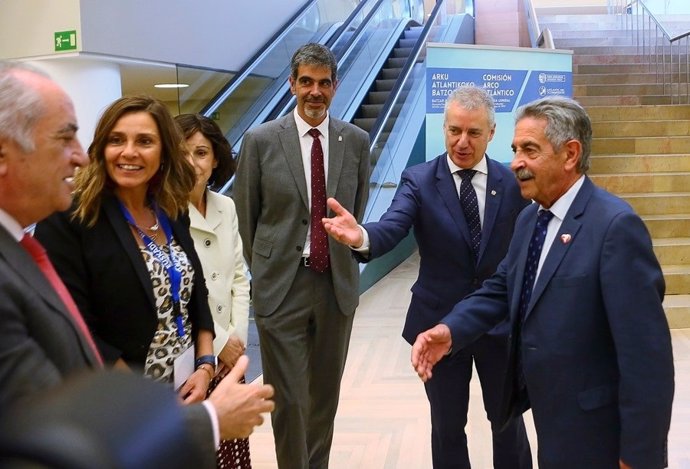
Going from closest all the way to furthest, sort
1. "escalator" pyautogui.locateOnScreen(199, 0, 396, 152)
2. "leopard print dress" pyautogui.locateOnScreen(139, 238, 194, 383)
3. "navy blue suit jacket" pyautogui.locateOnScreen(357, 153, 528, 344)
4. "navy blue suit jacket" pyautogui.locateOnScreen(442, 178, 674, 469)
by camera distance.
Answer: "navy blue suit jacket" pyautogui.locateOnScreen(442, 178, 674, 469)
"leopard print dress" pyautogui.locateOnScreen(139, 238, 194, 383)
"navy blue suit jacket" pyautogui.locateOnScreen(357, 153, 528, 344)
"escalator" pyautogui.locateOnScreen(199, 0, 396, 152)

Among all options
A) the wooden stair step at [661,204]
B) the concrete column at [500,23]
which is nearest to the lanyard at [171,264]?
the wooden stair step at [661,204]

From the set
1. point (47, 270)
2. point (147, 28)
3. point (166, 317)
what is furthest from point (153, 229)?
point (147, 28)

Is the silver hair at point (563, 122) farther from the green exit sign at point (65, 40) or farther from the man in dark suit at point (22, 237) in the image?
the green exit sign at point (65, 40)

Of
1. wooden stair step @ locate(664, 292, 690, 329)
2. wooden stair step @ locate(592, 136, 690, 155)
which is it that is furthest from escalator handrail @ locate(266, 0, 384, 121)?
wooden stair step @ locate(664, 292, 690, 329)

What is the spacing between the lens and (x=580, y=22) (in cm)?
1348

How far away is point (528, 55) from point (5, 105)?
7.26 m

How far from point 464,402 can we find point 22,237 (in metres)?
2.06

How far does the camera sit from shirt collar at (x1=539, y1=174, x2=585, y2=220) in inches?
80.7

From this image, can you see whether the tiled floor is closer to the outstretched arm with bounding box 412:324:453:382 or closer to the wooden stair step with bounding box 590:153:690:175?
the outstretched arm with bounding box 412:324:453:382

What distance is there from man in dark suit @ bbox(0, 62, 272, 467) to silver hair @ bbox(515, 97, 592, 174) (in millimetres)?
1248

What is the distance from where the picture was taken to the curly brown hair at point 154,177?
2.00m

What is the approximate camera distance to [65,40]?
7.04 metres

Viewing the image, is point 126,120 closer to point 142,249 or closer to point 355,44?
point 142,249

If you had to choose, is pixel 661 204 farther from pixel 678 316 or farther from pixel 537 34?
pixel 537 34
